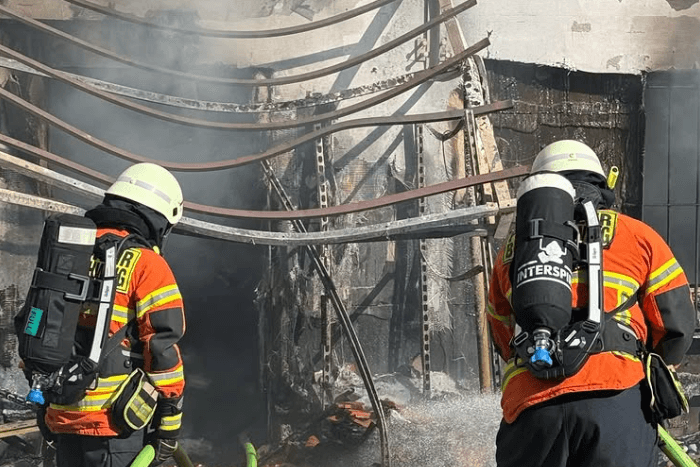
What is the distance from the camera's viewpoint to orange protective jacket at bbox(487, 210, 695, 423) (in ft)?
11.0

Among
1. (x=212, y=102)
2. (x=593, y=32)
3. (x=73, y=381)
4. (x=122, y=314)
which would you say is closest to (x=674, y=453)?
(x=122, y=314)

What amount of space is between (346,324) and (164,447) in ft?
8.34

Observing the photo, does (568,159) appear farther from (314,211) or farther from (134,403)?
(314,211)

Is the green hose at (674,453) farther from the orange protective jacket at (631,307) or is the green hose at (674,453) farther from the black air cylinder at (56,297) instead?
the black air cylinder at (56,297)

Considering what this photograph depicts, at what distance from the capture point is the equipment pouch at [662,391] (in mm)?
3383

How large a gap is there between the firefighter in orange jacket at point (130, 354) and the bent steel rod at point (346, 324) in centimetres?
240

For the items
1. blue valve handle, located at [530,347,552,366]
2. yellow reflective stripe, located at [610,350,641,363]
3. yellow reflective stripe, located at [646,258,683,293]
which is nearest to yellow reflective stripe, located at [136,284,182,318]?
blue valve handle, located at [530,347,552,366]

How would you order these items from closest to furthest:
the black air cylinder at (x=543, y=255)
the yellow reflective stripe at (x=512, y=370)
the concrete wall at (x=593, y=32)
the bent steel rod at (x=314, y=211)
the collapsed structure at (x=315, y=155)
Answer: the black air cylinder at (x=543, y=255) → the yellow reflective stripe at (x=512, y=370) → the bent steel rod at (x=314, y=211) → the collapsed structure at (x=315, y=155) → the concrete wall at (x=593, y=32)

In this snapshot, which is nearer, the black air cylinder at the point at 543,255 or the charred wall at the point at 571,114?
the black air cylinder at the point at 543,255

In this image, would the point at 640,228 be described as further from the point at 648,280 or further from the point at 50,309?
the point at 50,309

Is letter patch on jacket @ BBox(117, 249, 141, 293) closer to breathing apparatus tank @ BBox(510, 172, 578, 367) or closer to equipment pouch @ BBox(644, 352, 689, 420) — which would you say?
breathing apparatus tank @ BBox(510, 172, 578, 367)

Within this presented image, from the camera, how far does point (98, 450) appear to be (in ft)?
12.7

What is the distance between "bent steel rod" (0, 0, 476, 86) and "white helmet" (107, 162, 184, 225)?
94.1 inches

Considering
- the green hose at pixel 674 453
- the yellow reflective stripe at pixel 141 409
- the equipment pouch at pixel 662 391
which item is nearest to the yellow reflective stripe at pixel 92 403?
the yellow reflective stripe at pixel 141 409
